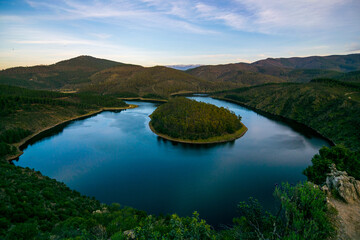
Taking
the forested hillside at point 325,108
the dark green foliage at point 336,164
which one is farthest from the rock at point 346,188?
Result: the forested hillside at point 325,108

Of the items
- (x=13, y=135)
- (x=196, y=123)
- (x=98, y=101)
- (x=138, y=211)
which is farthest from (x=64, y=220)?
(x=98, y=101)

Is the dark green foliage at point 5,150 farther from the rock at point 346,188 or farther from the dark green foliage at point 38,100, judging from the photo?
the rock at point 346,188

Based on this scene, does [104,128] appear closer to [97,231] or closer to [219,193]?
[219,193]

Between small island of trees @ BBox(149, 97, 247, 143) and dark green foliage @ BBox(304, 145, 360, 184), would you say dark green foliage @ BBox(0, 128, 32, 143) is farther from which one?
dark green foliage @ BBox(304, 145, 360, 184)

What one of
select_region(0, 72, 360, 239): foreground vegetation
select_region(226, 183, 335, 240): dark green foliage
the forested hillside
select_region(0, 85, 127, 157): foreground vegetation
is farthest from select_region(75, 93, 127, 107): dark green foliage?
select_region(226, 183, 335, 240): dark green foliage

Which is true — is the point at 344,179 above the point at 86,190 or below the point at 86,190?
above

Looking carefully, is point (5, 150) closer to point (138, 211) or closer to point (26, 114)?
point (26, 114)

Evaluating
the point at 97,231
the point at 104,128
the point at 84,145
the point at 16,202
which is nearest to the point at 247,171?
the point at 97,231
